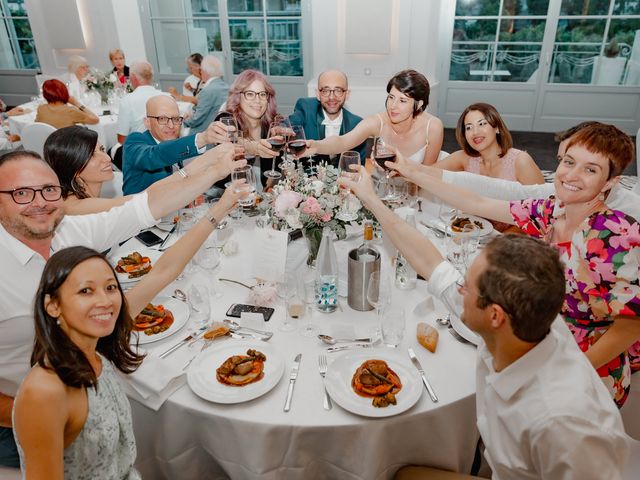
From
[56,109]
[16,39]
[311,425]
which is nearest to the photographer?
[311,425]

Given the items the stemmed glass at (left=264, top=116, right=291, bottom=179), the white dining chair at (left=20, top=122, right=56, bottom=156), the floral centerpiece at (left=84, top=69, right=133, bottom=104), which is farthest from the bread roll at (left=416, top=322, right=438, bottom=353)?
the floral centerpiece at (left=84, top=69, right=133, bottom=104)

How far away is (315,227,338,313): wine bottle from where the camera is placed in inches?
69.8

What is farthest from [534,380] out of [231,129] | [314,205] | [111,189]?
[111,189]

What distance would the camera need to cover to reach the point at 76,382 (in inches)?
46.0

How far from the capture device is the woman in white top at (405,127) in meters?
3.10

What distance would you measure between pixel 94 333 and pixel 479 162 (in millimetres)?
2576

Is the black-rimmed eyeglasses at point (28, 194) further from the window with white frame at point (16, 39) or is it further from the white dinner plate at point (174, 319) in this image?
the window with white frame at point (16, 39)

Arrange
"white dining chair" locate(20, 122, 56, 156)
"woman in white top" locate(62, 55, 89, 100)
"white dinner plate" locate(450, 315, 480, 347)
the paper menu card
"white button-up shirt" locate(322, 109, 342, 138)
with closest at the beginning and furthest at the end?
"white dinner plate" locate(450, 315, 480, 347) → the paper menu card → "white button-up shirt" locate(322, 109, 342, 138) → "white dining chair" locate(20, 122, 56, 156) → "woman in white top" locate(62, 55, 89, 100)

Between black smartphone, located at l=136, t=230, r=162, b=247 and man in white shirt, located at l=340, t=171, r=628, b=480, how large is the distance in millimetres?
1656

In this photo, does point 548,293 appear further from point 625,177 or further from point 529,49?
point 529,49

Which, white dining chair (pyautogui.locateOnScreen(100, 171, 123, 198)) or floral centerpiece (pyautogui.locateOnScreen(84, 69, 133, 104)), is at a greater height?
floral centerpiece (pyautogui.locateOnScreen(84, 69, 133, 104))

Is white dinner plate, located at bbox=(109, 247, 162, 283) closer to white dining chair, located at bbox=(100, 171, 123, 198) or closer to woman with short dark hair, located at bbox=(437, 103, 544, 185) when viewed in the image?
white dining chair, located at bbox=(100, 171, 123, 198)

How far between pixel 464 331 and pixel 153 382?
104 centimetres

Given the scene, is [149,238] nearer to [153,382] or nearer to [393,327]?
[153,382]
